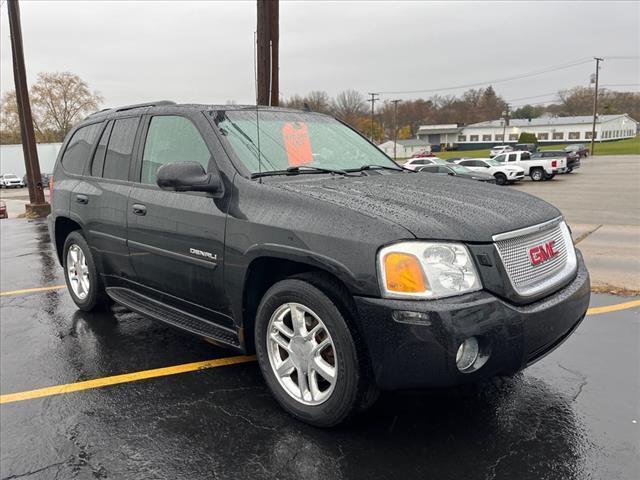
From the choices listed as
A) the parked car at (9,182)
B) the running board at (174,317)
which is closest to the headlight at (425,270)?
the running board at (174,317)

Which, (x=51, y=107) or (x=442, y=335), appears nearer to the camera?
(x=442, y=335)

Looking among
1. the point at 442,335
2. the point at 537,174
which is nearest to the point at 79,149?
the point at 442,335

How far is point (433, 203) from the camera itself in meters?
2.86

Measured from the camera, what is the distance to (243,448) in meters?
2.74

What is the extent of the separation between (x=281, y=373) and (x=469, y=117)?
13081 cm

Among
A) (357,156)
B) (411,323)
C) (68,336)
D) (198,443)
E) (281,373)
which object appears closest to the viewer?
(411,323)

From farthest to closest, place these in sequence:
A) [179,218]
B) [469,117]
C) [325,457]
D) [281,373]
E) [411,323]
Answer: [469,117] < [179,218] < [281,373] < [325,457] < [411,323]

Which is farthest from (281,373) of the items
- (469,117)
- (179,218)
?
(469,117)

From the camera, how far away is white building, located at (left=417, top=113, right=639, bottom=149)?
100 metres

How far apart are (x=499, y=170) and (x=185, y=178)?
28946mm

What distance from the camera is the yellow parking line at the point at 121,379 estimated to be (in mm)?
3424

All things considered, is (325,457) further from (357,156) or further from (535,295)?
(357,156)

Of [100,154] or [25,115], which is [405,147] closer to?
[25,115]

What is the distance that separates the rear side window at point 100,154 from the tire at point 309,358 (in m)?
2.46
